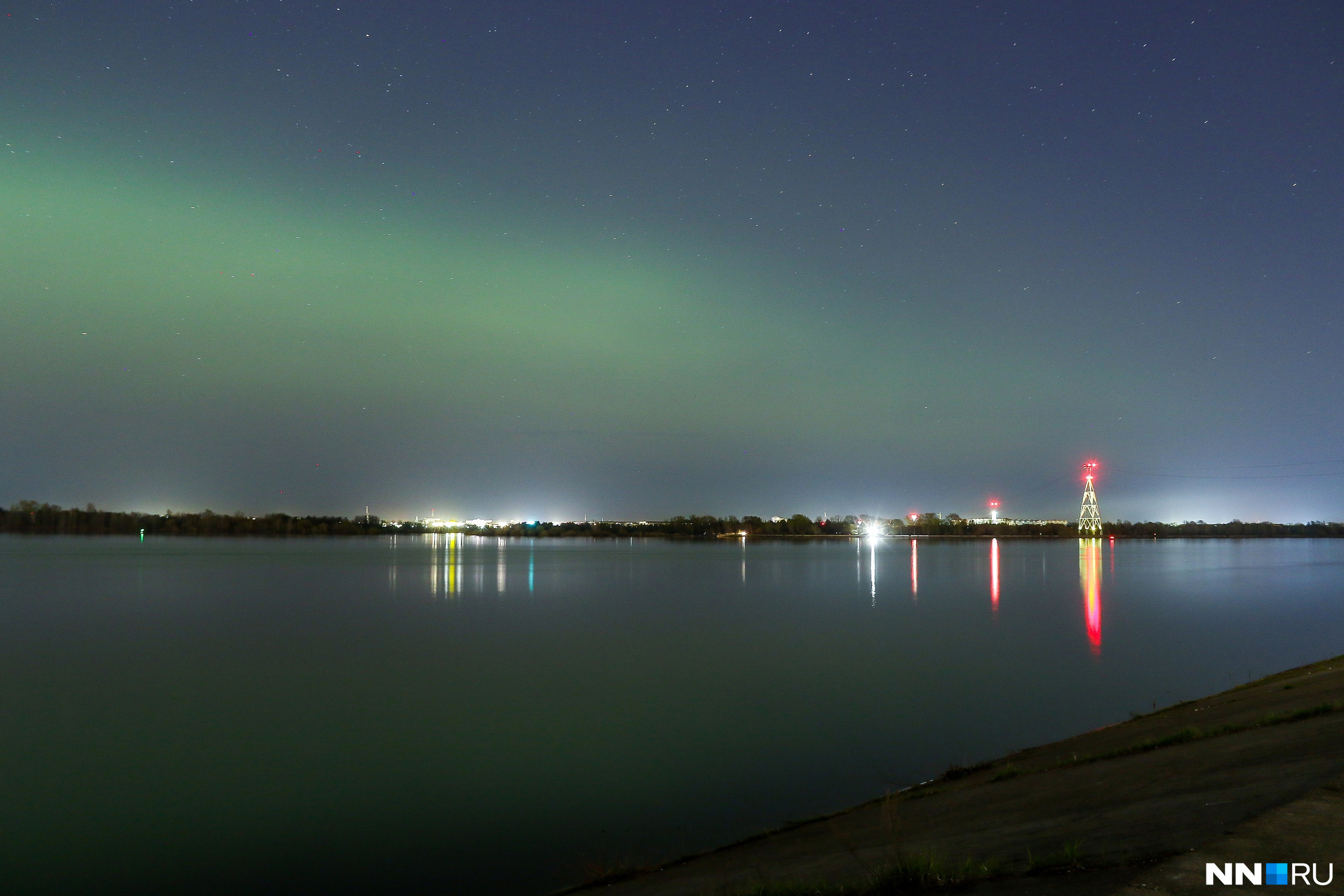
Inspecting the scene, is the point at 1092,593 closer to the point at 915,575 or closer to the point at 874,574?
the point at 915,575

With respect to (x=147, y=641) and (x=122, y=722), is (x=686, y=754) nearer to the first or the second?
(x=122, y=722)

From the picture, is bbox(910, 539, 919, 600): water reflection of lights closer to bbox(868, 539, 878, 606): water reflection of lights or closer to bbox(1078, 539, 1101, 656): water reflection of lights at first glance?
bbox(868, 539, 878, 606): water reflection of lights

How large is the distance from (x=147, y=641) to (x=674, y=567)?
60.3 metres

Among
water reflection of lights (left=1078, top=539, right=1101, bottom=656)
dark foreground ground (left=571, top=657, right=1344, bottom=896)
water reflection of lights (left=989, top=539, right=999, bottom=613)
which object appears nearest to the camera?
dark foreground ground (left=571, top=657, right=1344, bottom=896)

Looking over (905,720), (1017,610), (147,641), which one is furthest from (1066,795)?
(1017,610)

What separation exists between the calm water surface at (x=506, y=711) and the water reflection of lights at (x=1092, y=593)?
539 mm

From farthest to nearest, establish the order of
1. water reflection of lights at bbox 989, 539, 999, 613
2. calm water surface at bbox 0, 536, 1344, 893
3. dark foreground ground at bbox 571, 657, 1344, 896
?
water reflection of lights at bbox 989, 539, 999, 613
calm water surface at bbox 0, 536, 1344, 893
dark foreground ground at bbox 571, 657, 1344, 896

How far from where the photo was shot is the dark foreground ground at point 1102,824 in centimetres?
563

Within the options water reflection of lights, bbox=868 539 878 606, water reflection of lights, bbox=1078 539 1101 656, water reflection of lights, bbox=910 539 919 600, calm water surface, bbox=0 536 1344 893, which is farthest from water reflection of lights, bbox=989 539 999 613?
water reflection of lights, bbox=868 539 878 606

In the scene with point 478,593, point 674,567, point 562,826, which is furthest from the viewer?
point 674,567

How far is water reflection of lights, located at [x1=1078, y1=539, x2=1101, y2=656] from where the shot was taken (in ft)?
113

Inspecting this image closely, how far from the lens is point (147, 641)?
107 ft
